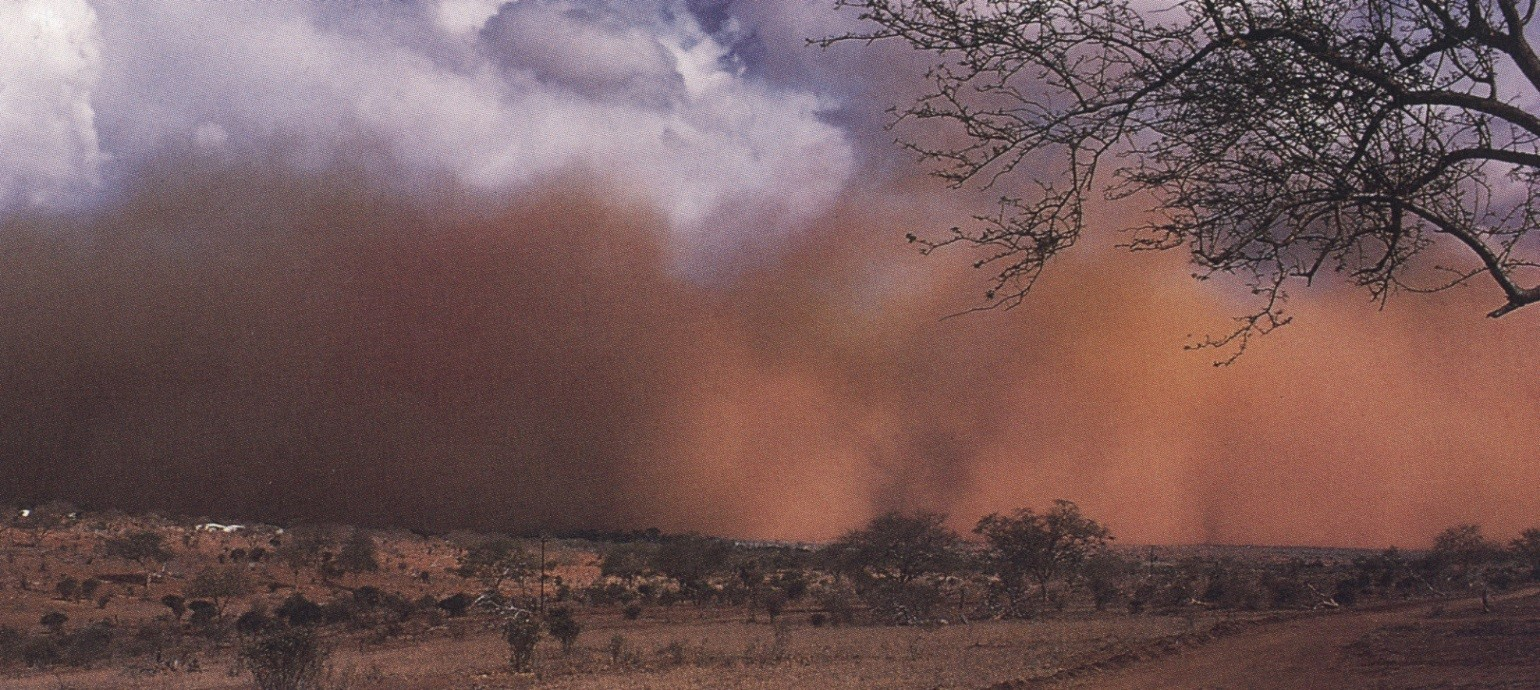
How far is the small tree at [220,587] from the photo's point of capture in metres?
30.6

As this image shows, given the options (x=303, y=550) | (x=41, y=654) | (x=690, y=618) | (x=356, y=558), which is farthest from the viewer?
(x=303, y=550)

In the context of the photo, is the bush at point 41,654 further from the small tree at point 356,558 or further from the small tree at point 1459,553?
the small tree at point 1459,553

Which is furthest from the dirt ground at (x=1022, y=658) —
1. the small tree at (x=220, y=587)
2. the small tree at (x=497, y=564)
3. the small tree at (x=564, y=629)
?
the small tree at (x=497, y=564)

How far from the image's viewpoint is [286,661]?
14320mm

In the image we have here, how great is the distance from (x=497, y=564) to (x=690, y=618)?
13.2 m

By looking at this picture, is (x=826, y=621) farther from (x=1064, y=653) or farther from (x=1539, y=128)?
(x=1539, y=128)

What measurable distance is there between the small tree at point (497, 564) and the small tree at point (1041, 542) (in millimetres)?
18382

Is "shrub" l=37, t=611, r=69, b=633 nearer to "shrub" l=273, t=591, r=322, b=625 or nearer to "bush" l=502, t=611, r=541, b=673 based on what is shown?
"shrub" l=273, t=591, r=322, b=625

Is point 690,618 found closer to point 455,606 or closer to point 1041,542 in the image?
point 455,606

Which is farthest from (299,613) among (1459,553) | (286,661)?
(1459,553)

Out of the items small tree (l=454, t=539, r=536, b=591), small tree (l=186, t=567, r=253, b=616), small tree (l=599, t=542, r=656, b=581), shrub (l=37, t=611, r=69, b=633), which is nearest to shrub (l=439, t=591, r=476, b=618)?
small tree (l=186, t=567, r=253, b=616)

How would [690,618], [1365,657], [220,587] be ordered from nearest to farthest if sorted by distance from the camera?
[1365,657]
[690,618]
[220,587]

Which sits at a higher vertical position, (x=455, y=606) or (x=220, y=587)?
(x=220, y=587)

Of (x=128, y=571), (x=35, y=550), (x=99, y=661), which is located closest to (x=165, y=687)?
(x=99, y=661)
